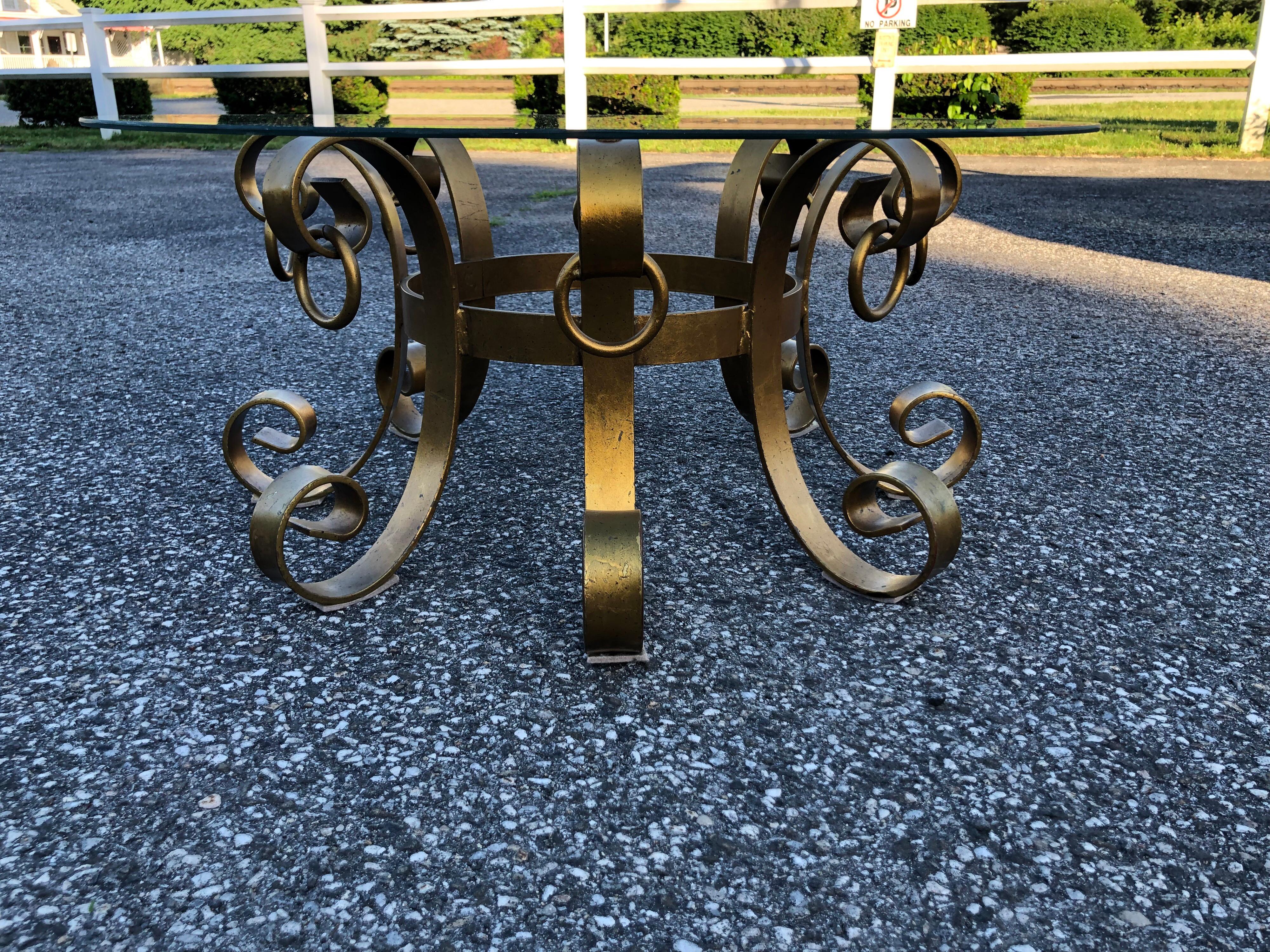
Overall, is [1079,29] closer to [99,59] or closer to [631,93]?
[631,93]

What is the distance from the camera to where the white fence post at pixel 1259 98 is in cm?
751

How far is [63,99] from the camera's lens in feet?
35.2

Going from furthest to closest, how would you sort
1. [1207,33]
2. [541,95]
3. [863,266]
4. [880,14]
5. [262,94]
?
[1207,33], [262,94], [541,95], [880,14], [863,266]

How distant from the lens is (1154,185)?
6539 mm

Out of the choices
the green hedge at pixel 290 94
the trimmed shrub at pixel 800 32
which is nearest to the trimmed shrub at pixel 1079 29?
the trimmed shrub at pixel 800 32

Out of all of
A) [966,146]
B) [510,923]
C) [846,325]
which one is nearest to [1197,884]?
[510,923]

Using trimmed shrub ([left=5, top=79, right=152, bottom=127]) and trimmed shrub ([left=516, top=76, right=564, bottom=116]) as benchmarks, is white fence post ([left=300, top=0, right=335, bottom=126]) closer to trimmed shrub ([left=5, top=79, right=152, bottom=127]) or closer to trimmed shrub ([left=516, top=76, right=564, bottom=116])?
trimmed shrub ([left=516, top=76, right=564, bottom=116])

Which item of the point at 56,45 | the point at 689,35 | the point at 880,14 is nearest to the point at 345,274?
the point at 880,14

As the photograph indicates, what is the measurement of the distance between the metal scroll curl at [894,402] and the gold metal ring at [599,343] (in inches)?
12.8

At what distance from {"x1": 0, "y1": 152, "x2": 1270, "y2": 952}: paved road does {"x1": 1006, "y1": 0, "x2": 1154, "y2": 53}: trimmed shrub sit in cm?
1557

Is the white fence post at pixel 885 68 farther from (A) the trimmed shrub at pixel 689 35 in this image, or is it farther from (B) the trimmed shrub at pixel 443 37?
(B) the trimmed shrub at pixel 443 37

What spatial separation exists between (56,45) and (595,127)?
3424 cm

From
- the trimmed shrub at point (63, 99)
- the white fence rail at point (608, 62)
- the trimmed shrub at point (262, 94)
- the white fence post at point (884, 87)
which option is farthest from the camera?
the trimmed shrub at point (63, 99)

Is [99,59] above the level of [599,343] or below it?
above
